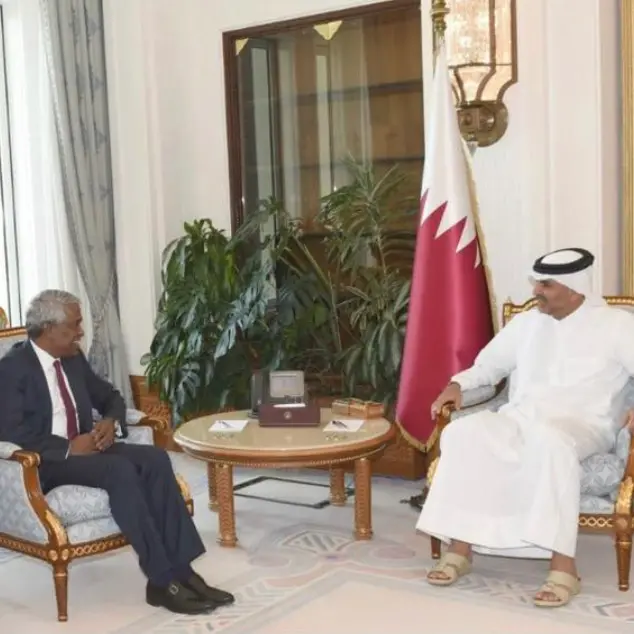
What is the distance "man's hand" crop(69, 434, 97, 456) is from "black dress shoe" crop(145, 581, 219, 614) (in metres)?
0.55

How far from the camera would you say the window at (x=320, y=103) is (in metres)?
5.66

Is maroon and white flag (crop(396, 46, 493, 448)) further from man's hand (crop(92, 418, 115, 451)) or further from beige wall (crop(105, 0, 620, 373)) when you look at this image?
man's hand (crop(92, 418, 115, 451))

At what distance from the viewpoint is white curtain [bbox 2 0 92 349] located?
5.87 metres

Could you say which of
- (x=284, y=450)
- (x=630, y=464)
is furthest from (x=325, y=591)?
(x=630, y=464)

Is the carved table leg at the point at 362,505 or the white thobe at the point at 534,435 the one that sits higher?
the white thobe at the point at 534,435

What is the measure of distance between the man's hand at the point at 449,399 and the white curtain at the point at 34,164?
2738mm

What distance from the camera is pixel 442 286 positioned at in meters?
4.64

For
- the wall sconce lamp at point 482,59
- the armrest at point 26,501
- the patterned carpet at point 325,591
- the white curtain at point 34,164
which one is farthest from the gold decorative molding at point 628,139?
the white curtain at point 34,164

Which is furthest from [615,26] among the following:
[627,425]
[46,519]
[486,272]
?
[46,519]

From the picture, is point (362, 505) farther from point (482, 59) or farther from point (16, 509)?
point (482, 59)

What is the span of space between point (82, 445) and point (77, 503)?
247 mm

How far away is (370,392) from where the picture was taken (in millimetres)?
5289

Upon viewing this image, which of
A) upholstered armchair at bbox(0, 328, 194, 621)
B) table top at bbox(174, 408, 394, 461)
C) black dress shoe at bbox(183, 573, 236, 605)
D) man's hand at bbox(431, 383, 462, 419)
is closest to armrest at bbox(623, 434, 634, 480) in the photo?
man's hand at bbox(431, 383, 462, 419)

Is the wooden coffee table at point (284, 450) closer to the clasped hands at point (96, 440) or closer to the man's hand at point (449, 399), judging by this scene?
the man's hand at point (449, 399)
